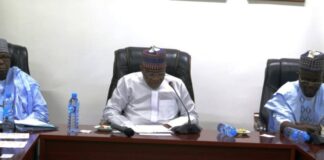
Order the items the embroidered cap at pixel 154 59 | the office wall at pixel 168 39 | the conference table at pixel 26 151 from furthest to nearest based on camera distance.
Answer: the office wall at pixel 168 39 → the embroidered cap at pixel 154 59 → the conference table at pixel 26 151

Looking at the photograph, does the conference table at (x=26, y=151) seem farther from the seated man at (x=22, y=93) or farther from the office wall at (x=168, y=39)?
the office wall at (x=168, y=39)

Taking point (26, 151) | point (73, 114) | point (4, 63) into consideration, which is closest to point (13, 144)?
point (26, 151)

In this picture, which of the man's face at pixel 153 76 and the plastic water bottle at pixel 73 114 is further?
the man's face at pixel 153 76

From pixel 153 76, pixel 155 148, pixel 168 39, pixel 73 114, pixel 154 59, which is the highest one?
pixel 168 39

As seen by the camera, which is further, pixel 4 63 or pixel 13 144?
pixel 4 63

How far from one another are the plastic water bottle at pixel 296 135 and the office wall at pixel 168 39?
1.29 metres

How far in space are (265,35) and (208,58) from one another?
555 mm

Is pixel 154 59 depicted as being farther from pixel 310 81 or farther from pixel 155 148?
pixel 310 81

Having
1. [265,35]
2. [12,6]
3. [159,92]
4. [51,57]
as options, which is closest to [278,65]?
[265,35]

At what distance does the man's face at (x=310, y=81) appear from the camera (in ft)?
Answer: 8.84

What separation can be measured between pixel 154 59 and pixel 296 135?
3.39 ft

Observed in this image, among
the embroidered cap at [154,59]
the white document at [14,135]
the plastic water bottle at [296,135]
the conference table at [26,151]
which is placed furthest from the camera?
the embroidered cap at [154,59]

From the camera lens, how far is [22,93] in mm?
2840

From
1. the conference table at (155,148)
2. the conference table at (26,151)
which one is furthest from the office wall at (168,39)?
the conference table at (26,151)
